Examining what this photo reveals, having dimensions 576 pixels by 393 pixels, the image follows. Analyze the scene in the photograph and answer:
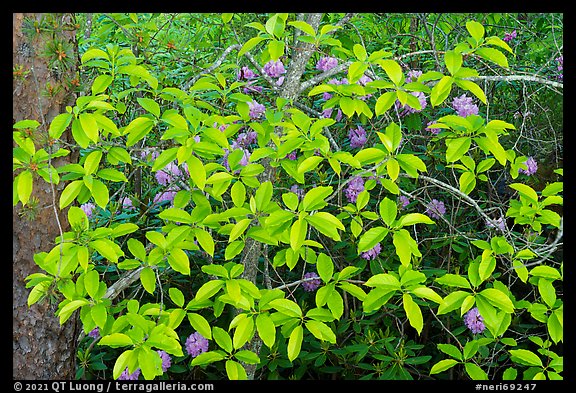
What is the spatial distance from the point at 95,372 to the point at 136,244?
51.1 inches

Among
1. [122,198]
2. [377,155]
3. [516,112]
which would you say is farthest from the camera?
[516,112]

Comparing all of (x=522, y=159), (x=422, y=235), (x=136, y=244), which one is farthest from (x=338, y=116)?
(x=136, y=244)

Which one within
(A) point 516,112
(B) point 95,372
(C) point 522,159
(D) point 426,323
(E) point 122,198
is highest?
(C) point 522,159

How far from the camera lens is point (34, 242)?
2.55 m

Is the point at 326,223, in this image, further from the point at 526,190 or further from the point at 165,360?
the point at 165,360

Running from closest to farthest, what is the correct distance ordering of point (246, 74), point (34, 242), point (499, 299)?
1. point (499, 299)
2. point (34, 242)
3. point (246, 74)

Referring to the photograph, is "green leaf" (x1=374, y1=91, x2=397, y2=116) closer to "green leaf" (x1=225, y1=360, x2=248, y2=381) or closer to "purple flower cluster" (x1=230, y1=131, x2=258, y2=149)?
"purple flower cluster" (x1=230, y1=131, x2=258, y2=149)

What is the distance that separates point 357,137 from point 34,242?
1.62 meters

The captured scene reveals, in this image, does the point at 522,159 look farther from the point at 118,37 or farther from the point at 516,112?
the point at 118,37

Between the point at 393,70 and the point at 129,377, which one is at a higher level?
the point at 393,70

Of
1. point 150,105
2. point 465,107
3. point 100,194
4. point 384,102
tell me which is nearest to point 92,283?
point 100,194

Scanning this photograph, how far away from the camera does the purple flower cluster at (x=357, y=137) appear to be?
124 inches
